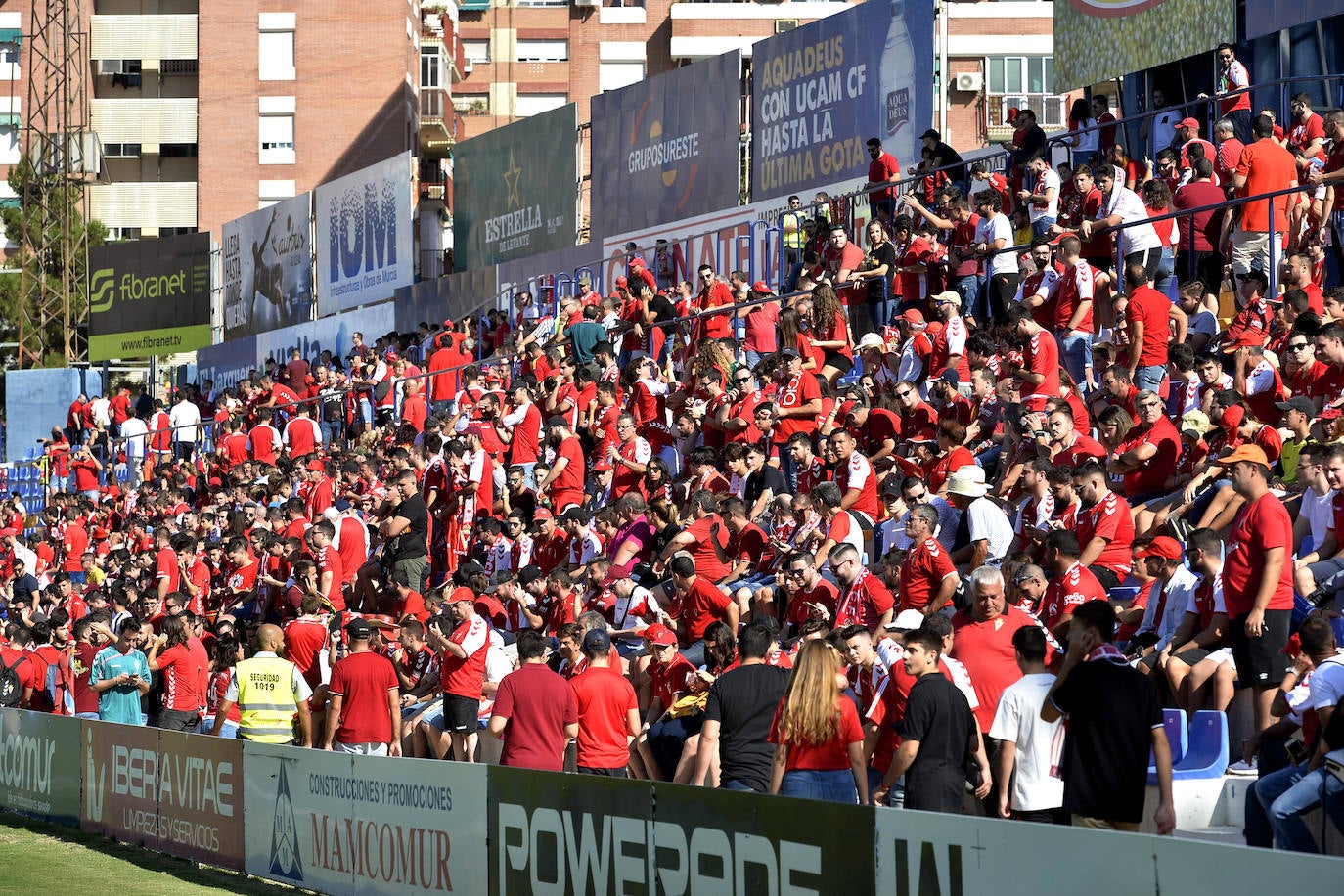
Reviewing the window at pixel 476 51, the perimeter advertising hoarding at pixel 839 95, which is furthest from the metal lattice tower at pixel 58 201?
the perimeter advertising hoarding at pixel 839 95

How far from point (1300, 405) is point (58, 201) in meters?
49.1

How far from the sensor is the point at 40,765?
1544cm

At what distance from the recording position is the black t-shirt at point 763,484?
14406 millimetres

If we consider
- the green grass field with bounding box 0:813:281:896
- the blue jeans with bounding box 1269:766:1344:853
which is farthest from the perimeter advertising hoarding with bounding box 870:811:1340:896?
the green grass field with bounding box 0:813:281:896

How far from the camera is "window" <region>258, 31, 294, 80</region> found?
6022cm

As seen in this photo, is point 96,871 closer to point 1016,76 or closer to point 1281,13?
point 1281,13

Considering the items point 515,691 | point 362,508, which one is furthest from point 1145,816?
point 362,508

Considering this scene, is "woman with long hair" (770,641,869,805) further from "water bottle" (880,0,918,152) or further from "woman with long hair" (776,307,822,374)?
"water bottle" (880,0,918,152)

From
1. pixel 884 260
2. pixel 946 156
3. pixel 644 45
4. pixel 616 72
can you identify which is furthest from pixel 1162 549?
pixel 616 72

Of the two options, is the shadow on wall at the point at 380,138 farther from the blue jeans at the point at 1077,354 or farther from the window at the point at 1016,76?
the blue jeans at the point at 1077,354

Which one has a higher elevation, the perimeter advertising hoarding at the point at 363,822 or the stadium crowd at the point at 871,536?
the stadium crowd at the point at 871,536

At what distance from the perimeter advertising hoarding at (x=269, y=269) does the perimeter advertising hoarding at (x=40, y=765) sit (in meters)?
24.1

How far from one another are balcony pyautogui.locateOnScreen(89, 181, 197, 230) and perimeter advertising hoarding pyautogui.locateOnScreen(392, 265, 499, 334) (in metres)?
28.6

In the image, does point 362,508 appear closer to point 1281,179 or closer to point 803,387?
point 803,387
